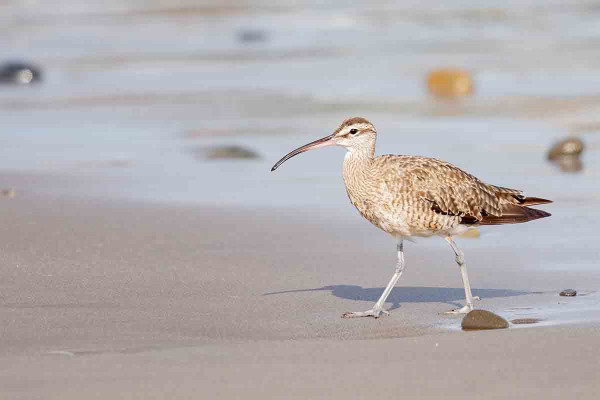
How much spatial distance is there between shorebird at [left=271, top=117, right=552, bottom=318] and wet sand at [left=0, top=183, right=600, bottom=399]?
19.4 inches

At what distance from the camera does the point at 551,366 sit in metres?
6.53

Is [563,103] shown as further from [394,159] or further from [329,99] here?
[394,159]

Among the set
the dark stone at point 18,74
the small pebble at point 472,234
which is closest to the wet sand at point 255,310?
the small pebble at point 472,234

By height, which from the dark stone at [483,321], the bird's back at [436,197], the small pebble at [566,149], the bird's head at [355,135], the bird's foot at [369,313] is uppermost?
the bird's head at [355,135]

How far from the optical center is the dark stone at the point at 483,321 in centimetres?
749

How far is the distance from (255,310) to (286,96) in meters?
10.5

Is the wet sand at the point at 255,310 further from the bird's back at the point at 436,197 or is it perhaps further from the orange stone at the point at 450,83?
the orange stone at the point at 450,83

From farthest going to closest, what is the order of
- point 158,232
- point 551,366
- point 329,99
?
1. point 329,99
2. point 158,232
3. point 551,366

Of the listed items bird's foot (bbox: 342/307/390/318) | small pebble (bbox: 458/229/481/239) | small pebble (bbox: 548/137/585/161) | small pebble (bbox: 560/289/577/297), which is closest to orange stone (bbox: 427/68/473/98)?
small pebble (bbox: 548/137/585/161)

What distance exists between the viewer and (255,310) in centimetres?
800

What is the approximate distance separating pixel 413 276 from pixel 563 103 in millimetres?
8590

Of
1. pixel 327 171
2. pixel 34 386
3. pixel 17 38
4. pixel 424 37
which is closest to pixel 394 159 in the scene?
pixel 34 386

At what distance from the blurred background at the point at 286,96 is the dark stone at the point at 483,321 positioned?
12.9 feet

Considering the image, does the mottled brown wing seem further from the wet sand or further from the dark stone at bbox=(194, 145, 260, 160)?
the dark stone at bbox=(194, 145, 260, 160)
